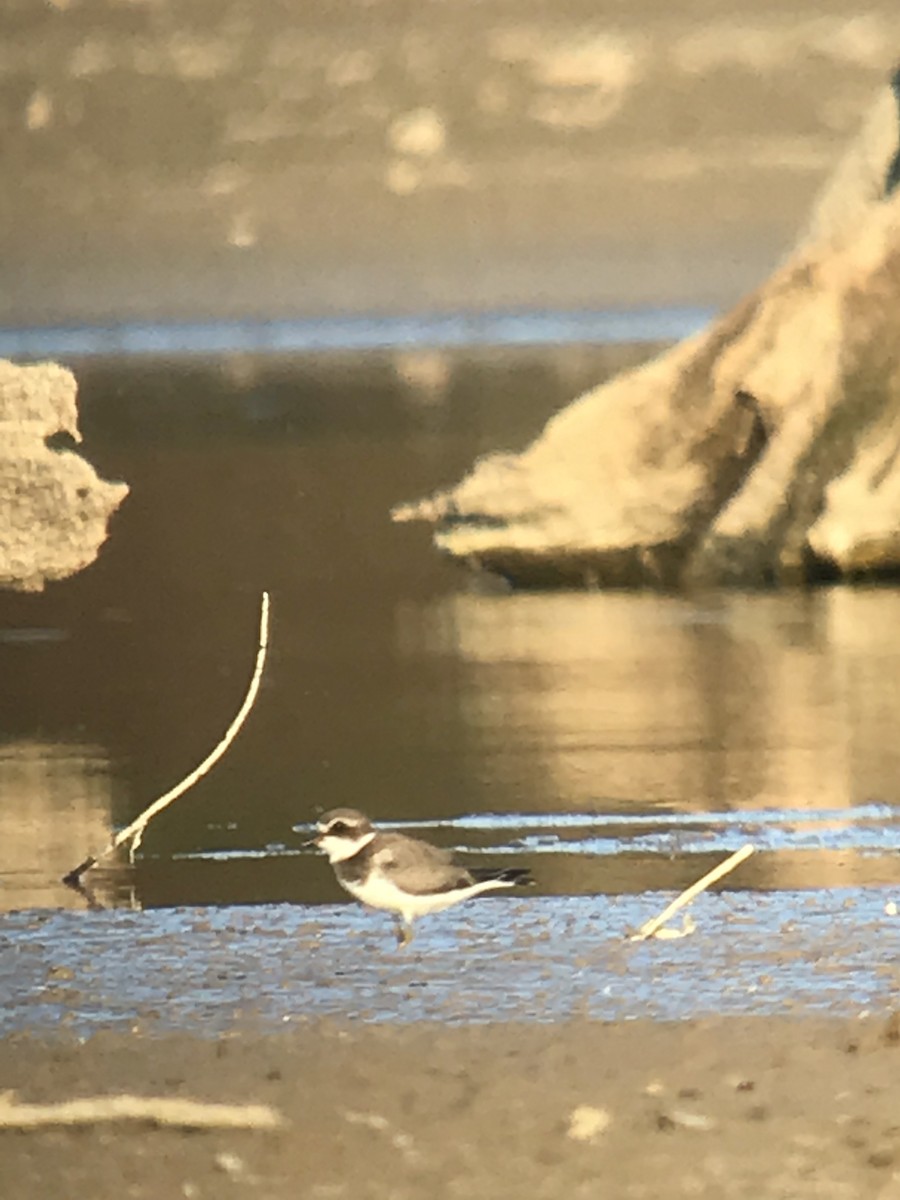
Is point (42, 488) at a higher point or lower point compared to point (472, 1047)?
higher

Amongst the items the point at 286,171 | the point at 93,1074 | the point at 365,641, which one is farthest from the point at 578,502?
the point at 286,171

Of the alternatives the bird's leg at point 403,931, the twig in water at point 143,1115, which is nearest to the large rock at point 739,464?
the bird's leg at point 403,931

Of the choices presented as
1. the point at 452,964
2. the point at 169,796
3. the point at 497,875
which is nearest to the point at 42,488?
the point at 169,796

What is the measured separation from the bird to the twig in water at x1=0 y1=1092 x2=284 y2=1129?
1067 mm

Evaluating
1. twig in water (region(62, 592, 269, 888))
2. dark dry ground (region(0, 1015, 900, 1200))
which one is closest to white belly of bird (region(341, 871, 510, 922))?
twig in water (region(62, 592, 269, 888))

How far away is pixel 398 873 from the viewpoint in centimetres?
418

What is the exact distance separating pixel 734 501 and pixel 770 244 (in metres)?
4.65

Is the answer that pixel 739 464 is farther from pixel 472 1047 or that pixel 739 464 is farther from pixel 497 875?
pixel 472 1047

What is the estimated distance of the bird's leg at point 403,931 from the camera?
423cm

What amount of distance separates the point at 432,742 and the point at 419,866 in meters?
1.96

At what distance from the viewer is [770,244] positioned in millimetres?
13227

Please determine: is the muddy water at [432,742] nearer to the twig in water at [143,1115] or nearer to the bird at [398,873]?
the bird at [398,873]

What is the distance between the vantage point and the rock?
15.0 feet

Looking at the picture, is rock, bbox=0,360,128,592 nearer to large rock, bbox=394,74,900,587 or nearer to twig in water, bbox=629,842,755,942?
twig in water, bbox=629,842,755,942
